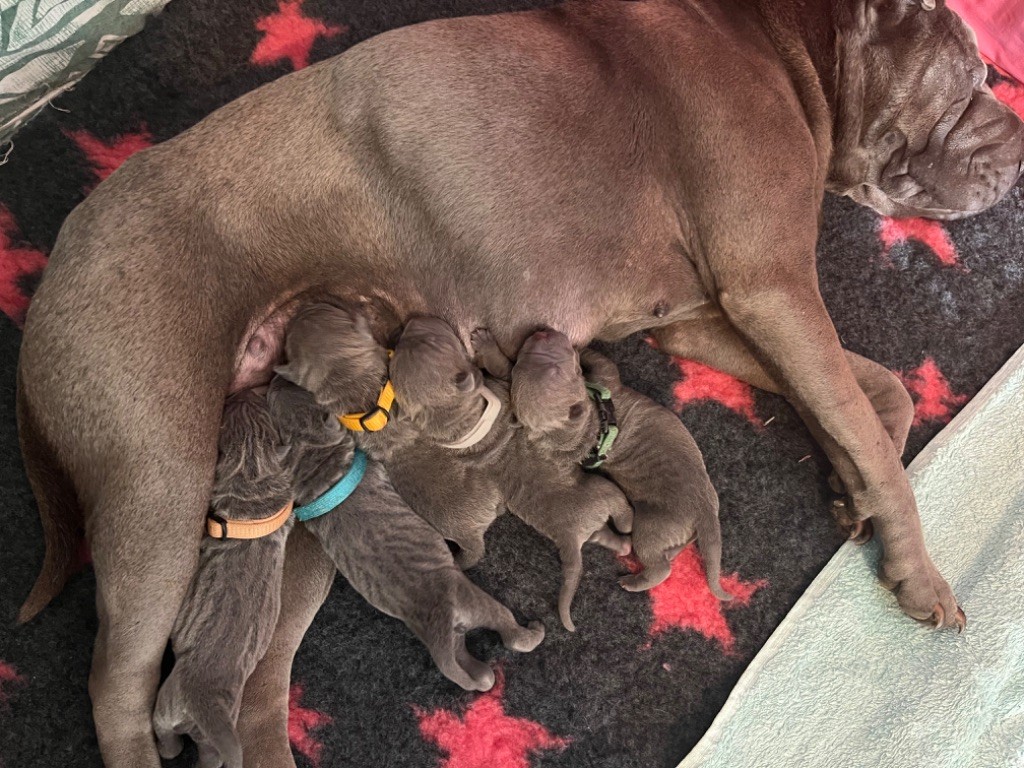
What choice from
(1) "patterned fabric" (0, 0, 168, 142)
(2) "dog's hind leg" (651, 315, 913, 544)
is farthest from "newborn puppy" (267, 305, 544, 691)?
(1) "patterned fabric" (0, 0, 168, 142)

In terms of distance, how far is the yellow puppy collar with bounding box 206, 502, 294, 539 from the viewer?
2.17 meters

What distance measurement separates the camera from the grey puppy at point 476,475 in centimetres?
227

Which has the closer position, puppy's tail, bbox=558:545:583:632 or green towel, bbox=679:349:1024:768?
puppy's tail, bbox=558:545:583:632

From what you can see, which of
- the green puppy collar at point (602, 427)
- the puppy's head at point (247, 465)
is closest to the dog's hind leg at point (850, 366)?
the green puppy collar at point (602, 427)

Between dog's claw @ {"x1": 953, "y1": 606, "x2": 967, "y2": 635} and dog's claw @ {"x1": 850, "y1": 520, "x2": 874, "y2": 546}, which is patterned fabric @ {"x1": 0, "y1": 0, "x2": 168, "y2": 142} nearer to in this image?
dog's claw @ {"x1": 850, "y1": 520, "x2": 874, "y2": 546}

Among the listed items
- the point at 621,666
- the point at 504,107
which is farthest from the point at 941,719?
the point at 504,107

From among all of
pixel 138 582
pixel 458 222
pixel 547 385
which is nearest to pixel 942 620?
pixel 547 385

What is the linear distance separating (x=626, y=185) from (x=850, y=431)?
891mm

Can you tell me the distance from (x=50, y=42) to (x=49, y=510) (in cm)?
144

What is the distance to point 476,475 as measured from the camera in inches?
93.8

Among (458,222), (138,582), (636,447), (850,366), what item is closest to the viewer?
(138,582)

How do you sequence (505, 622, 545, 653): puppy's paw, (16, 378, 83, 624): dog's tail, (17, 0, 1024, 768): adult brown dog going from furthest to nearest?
(505, 622, 545, 653): puppy's paw
(16, 378, 83, 624): dog's tail
(17, 0, 1024, 768): adult brown dog

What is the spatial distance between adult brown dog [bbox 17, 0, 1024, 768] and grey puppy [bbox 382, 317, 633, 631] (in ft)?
0.62

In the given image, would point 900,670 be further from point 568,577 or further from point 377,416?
point 377,416
